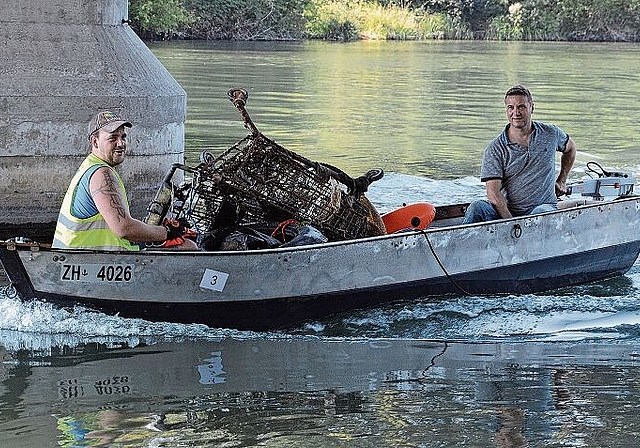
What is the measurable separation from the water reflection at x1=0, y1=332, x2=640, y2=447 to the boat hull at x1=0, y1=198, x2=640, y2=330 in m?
0.28

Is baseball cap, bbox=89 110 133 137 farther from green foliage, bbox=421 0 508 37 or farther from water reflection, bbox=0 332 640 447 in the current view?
green foliage, bbox=421 0 508 37

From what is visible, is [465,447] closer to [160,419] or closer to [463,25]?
[160,419]

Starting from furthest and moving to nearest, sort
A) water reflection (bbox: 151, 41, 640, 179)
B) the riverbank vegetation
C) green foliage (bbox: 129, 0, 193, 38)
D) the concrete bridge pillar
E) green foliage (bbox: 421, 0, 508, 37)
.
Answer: green foliage (bbox: 421, 0, 508, 37)
the riverbank vegetation
green foliage (bbox: 129, 0, 193, 38)
water reflection (bbox: 151, 41, 640, 179)
the concrete bridge pillar

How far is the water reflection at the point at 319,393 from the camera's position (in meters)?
6.26

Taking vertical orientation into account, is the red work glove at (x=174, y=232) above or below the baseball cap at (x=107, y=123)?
below

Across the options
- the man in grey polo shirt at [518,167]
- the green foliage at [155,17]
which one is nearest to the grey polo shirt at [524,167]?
the man in grey polo shirt at [518,167]

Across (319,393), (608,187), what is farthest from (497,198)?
(319,393)

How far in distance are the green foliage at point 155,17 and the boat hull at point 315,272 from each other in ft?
144

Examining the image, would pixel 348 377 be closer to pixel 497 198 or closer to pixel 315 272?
pixel 315 272

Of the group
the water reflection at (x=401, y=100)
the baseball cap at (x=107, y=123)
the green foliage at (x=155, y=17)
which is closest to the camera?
the baseball cap at (x=107, y=123)

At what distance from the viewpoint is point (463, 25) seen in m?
66.2

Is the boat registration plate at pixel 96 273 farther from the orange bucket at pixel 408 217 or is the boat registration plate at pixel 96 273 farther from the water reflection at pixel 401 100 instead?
the water reflection at pixel 401 100

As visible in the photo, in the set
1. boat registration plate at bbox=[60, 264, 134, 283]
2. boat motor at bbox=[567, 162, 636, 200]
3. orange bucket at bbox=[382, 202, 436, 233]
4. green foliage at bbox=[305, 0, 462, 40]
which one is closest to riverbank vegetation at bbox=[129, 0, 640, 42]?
green foliage at bbox=[305, 0, 462, 40]

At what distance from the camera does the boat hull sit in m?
8.12
